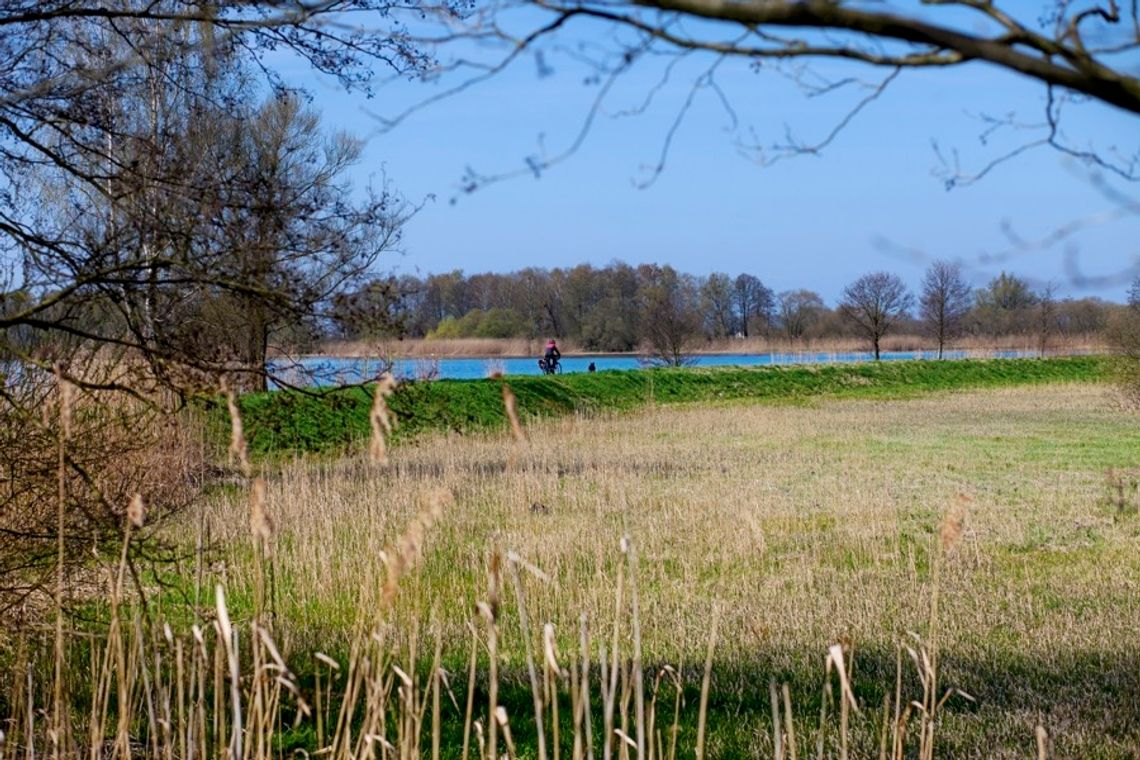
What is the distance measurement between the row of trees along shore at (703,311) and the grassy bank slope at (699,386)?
6059 mm

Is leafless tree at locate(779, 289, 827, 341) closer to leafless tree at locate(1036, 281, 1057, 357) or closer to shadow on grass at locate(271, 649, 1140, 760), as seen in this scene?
leafless tree at locate(1036, 281, 1057, 357)

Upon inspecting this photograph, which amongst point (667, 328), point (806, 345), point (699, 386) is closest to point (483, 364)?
point (699, 386)

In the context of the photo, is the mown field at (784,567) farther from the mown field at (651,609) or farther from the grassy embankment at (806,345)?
the grassy embankment at (806,345)

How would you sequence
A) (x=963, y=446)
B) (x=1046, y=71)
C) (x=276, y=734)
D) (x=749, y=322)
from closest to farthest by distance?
(x=1046, y=71) < (x=276, y=734) < (x=963, y=446) < (x=749, y=322)

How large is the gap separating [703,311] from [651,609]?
62915 millimetres

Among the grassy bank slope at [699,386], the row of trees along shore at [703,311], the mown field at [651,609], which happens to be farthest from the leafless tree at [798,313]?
the mown field at [651,609]

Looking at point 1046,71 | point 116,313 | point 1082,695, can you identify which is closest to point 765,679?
point 1082,695

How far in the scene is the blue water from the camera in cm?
535

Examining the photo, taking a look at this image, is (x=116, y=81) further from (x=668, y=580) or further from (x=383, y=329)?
(x=668, y=580)

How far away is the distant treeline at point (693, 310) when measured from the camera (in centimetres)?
5344

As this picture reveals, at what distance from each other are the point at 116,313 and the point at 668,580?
4760 millimetres

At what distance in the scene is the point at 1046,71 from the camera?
1.59m

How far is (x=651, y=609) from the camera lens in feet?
25.5

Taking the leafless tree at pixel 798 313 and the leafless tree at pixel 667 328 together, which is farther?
the leafless tree at pixel 798 313
